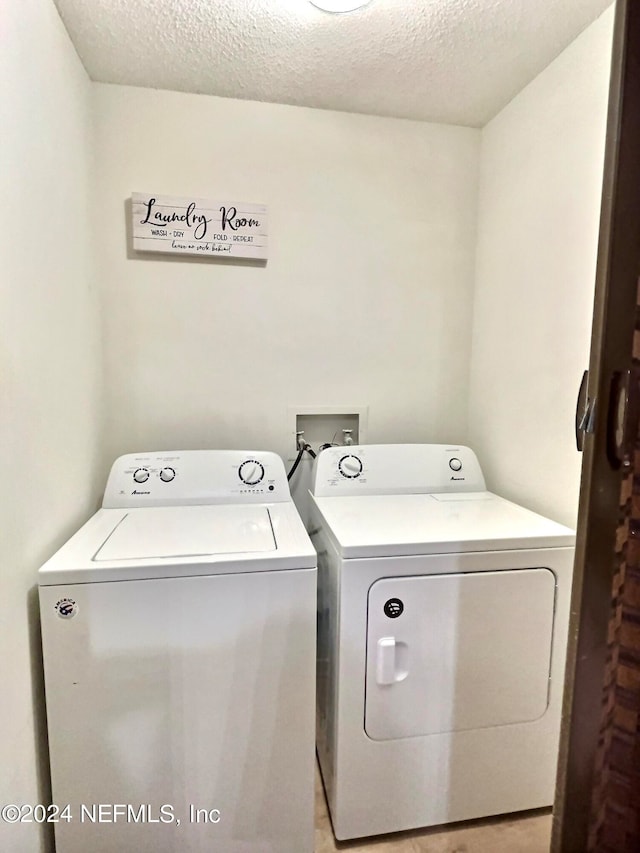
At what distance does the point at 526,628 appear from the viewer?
1216mm

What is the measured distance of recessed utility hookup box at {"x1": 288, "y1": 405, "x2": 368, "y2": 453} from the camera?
5.86ft

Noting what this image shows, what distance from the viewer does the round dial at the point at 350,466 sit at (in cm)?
163

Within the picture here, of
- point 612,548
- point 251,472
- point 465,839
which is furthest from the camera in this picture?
point 251,472

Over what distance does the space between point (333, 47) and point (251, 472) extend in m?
1.37

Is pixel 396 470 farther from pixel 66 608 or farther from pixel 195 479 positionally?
pixel 66 608

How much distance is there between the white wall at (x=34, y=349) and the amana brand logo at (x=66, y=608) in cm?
8

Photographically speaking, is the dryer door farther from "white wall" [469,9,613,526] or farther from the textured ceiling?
the textured ceiling

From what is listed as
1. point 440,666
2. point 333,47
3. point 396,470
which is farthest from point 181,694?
point 333,47

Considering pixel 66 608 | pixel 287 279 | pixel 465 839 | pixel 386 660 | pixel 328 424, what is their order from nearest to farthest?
pixel 66 608 < pixel 386 660 < pixel 465 839 < pixel 287 279 < pixel 328 424

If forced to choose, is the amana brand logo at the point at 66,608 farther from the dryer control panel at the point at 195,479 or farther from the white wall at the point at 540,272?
the white wall at the point at 540,272

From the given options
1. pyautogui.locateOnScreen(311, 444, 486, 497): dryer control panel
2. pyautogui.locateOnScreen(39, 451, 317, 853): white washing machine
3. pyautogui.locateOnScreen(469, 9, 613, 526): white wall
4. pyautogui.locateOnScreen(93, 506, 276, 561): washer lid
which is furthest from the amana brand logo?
pyautogui.locateOnScreen(469, 9, 613, 526): white wall

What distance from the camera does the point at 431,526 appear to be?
128 cm

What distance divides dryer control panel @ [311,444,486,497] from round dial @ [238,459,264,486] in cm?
20

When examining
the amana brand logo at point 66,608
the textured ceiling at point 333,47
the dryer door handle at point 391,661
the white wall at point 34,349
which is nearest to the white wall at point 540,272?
the textured ceiling at point 333,47
